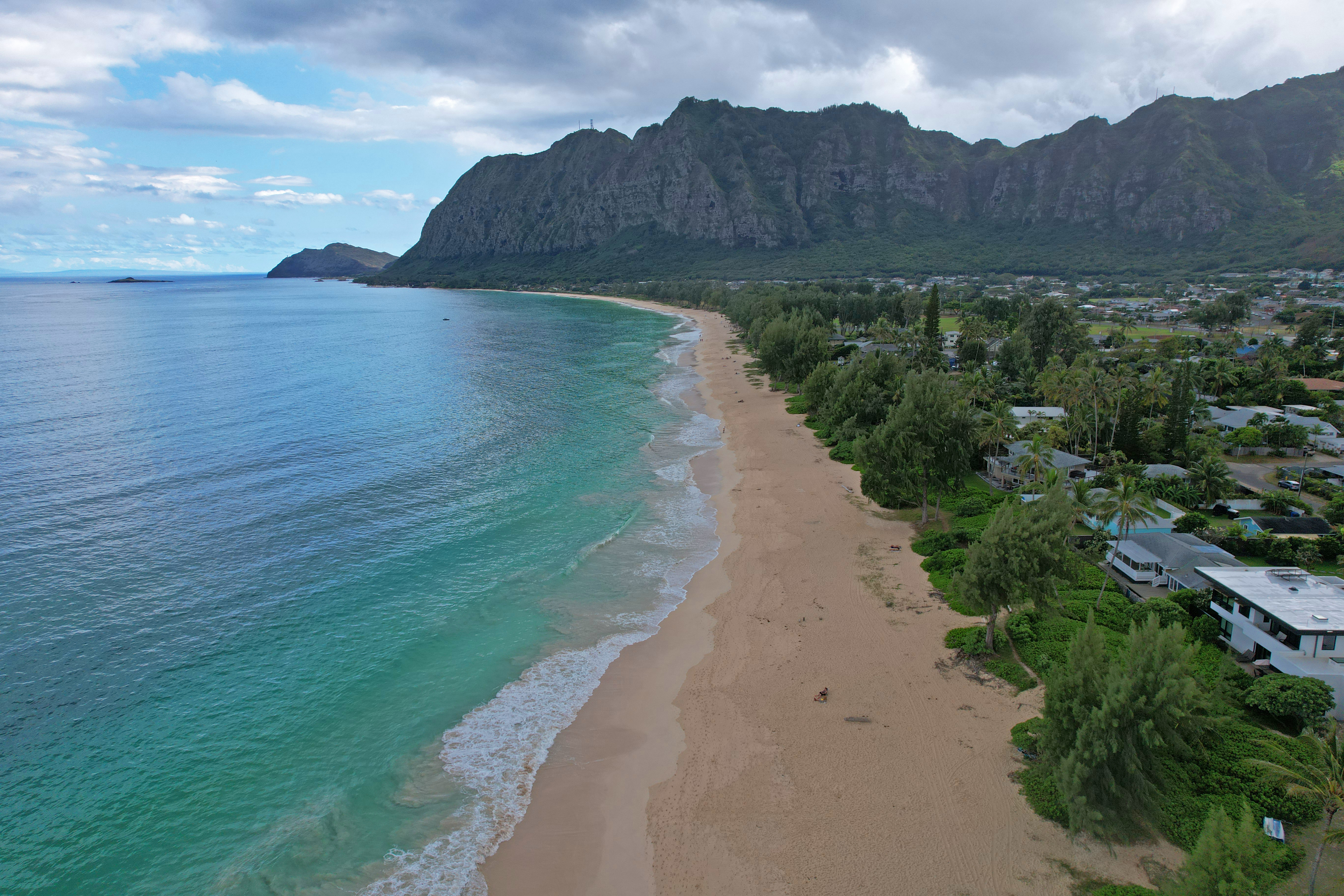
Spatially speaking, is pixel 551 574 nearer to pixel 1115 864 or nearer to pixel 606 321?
pixel 1115 864

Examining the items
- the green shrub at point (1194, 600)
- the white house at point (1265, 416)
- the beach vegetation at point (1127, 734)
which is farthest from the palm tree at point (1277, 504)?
the beach vegetation at point (1127, 734)

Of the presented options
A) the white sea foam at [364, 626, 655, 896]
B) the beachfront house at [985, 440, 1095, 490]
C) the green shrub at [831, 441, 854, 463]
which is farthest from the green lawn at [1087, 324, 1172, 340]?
the white sea foam at [364, 626, 655, 896]

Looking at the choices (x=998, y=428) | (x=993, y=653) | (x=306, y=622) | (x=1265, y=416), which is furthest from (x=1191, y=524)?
(x=306, y=622)

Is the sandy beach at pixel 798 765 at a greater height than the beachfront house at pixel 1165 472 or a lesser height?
lesser

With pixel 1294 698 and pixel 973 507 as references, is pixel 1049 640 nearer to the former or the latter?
pixel 1294 698

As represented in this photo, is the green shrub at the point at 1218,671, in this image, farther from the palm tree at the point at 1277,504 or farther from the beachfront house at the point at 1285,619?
the palm tree at the point at 1277,504

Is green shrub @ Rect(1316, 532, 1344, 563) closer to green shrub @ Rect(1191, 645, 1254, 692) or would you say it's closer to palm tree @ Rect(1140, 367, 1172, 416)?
green shrub @ Rect(1191, 645, 1254, 692)
